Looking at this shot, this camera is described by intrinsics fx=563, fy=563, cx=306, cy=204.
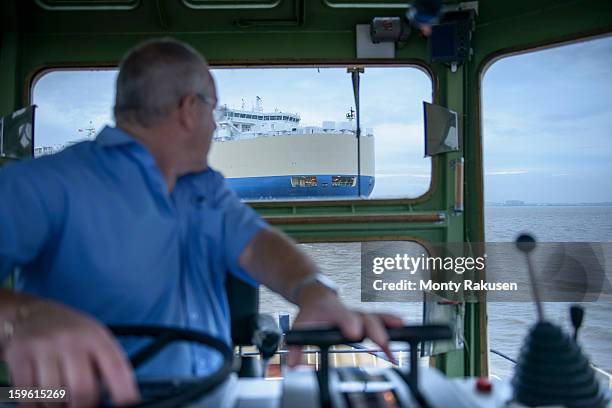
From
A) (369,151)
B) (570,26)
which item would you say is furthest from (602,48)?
(369,151)

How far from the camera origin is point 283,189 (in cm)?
325

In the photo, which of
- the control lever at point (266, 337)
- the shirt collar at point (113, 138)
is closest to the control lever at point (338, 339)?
the shirt collar at point (113, 138)

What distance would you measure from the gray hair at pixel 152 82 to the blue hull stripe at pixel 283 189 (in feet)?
5.46

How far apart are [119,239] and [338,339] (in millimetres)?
Result: 629

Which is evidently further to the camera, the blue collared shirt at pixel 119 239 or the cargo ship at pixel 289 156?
the cargo ship at pixel 289 156

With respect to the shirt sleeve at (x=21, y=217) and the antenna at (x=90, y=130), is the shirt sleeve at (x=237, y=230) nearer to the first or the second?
the shirt sleeve at (x=21, y=217)

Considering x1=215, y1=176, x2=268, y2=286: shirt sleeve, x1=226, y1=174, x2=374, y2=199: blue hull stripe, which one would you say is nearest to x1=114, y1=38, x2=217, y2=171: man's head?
x1=215, y1=176, x2=268, y2=286: shirt sleeve

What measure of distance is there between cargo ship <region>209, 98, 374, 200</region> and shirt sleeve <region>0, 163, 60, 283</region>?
5.92 feet

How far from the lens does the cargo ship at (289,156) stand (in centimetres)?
321

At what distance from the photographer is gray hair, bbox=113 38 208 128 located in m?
1.40

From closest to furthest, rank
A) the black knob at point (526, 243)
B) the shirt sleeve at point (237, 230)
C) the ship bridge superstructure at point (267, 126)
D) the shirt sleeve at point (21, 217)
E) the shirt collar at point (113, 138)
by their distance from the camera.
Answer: the black knob at point (526, 243) < the shirt sleeve at point (21, 217) < the shirt collar at point (113, 138) < the shirt sleeve at point (237, 230) < the ship bridge superstructure at point (267, 126)

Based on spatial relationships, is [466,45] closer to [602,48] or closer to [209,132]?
[602,48]

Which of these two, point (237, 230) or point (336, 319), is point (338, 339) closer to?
point (336, 319)

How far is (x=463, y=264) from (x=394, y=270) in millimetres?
378
